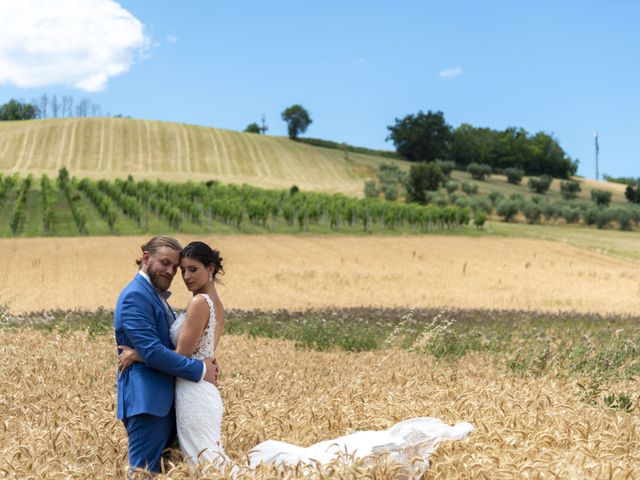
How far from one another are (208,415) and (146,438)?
1.58 ft

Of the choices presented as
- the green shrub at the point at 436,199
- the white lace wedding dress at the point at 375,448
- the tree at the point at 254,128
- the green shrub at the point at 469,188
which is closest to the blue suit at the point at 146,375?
the white lace wedding dress at the point at 375,448

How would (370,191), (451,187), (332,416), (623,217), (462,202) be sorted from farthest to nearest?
1. (451,187)
2. (370,191)
3. (623,217)
4. (462,202)
5. (332,416)

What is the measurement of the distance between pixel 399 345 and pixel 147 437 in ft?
30.2

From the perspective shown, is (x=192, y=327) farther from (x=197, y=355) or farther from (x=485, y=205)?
(x=485, y=205)

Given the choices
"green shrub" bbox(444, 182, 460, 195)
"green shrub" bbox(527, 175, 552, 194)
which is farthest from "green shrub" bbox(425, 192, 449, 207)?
"green shrub" bbox(527, 175, 552, 194)

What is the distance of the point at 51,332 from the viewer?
14.6 metres

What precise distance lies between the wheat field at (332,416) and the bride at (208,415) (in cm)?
19

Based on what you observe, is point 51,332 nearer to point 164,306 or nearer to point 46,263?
point 164,306

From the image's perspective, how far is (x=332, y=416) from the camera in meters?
6.81

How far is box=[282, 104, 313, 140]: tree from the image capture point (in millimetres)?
134125

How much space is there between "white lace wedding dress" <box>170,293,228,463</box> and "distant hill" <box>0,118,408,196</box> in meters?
79.0

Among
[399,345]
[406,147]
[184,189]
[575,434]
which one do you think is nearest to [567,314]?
[399,345]

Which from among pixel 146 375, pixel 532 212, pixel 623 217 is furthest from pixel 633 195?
pixel 146 375

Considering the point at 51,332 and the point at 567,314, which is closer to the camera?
the point at 51,332
